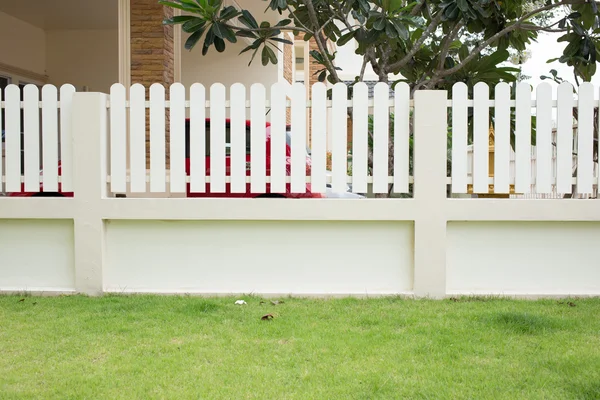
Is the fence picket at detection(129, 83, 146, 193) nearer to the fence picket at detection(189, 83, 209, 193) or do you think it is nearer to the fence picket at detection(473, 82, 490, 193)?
the fence picket at detection(189, 83, 209, 193)

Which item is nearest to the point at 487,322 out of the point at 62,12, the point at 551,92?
the point at 551,92

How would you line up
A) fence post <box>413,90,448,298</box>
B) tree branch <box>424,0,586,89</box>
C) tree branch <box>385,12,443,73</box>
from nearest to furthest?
1. fence post <box>413,90,448,298</box>
2. tree branch <box>424,0,586,89</box>
3. tree branch <box>385,12,443,73</box>

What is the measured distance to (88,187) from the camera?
5234 mm

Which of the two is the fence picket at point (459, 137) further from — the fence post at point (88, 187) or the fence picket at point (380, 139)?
the fence post at point (88, 187)

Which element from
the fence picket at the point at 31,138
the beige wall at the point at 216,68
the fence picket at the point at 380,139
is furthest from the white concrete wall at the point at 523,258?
the beige wall at the point at 216,68

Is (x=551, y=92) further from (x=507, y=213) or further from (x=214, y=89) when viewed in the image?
(x=214, y=89)

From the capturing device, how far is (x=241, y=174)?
5.25 metres

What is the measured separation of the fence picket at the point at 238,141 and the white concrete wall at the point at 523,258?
1757 millimetres

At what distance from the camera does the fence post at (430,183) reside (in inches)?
201

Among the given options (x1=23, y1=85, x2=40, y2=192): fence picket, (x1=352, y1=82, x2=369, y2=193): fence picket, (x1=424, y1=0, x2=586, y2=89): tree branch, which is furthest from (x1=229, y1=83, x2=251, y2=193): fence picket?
(x1=424, y1=0, x2=586, y2=89): tree branch

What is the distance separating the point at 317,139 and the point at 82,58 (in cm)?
1289

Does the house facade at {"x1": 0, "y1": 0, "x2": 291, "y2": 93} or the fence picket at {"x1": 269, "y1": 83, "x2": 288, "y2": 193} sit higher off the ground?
the house facade at {"x1": 0, "y1": 0, "x2": 291, "y2": 93}

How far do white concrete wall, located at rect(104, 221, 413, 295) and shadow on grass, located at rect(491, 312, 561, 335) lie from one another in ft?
3.67

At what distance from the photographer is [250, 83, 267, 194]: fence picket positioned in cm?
524
